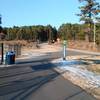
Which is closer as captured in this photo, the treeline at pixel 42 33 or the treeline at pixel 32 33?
the treeline at pixel 42 33

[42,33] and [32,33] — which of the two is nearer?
[32,33]

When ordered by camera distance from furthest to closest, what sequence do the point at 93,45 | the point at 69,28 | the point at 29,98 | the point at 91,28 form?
the point at 69,28, the point at 91,28, the point at 93,45, the point at 29,98

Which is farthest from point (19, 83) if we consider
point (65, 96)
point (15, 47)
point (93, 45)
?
point (93, 45)

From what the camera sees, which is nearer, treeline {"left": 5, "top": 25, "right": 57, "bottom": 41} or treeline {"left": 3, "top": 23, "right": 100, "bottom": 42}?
treeline {"left": 3, "top": 23, "right": 100, "bottom": 42}

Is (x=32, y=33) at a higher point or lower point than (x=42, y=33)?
lower

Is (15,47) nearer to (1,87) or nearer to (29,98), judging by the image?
(1,87)

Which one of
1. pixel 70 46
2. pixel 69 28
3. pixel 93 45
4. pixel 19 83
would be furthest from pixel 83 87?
pixel 69 28

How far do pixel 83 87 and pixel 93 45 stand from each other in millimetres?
61877

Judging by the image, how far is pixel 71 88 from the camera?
14602mm

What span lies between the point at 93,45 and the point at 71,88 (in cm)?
6234

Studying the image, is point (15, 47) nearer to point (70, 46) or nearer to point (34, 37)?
point (70, 46)

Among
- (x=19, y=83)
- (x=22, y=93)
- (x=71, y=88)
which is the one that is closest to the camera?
→ (x=22, y=93)

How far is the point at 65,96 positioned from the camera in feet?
40.6

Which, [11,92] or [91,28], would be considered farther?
[91,28]
